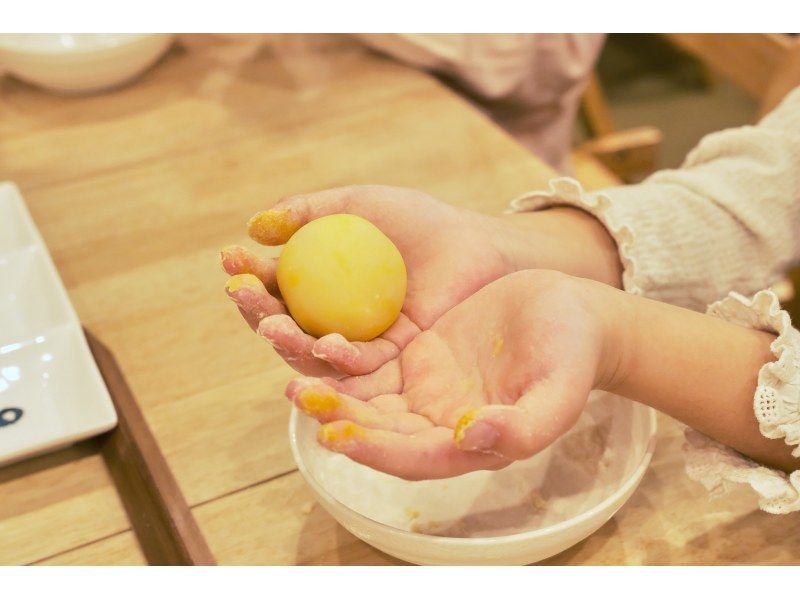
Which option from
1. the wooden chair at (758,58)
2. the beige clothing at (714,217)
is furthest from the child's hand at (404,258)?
the wooden chair at (758,58)

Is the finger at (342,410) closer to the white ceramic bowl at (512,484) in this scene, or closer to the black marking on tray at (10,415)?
the white ceramic bowl at (512,484)

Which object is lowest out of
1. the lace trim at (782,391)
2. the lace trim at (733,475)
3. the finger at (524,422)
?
the lace trim at (733,475)

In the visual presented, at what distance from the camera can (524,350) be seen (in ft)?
1.98

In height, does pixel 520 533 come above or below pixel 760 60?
below

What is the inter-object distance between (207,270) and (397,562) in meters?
0.47

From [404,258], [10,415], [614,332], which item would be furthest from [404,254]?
[10,415]

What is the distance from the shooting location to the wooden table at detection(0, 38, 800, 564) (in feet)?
2.41

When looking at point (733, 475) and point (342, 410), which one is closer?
point (342, 410)

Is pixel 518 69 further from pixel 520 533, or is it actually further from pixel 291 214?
pixel 520 533

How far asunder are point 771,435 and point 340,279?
1.25 feet

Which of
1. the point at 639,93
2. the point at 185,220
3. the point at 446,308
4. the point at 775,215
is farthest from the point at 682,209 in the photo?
the point at 639,93

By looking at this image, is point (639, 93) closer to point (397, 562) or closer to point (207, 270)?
point (207, 270)

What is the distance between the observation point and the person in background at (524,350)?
550 millimetres

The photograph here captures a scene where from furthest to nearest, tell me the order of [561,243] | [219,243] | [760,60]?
[760,60] < [219,243] < [561,243]
